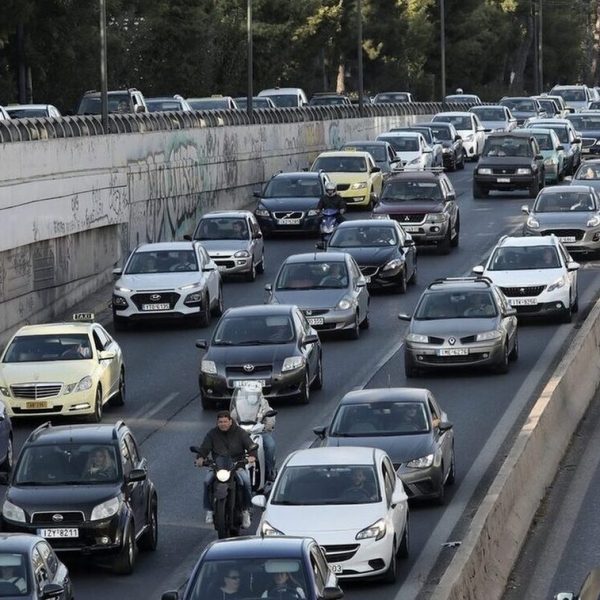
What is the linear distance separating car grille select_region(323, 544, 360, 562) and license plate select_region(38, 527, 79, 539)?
8.45 feet

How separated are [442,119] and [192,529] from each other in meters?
51.5

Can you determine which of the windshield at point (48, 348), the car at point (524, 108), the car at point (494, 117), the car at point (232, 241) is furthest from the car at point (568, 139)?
the windshield at point (48, 348)

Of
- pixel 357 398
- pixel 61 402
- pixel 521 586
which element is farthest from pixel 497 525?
pixel 61 402

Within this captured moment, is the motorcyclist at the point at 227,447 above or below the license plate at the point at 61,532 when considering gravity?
above

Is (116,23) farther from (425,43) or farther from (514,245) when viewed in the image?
(514,245)

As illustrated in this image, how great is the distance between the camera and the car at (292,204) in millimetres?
51094

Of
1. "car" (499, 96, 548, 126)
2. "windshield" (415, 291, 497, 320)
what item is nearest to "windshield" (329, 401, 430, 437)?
"windshield" (415, 291, 497, 320)

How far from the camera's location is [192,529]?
75.6 ft

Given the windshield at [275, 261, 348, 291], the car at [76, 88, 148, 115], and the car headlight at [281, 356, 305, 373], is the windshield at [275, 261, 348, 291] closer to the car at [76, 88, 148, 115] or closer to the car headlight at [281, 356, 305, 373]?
the car headlight at [281, 356, 305, 373]

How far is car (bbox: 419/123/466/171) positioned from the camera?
229ft

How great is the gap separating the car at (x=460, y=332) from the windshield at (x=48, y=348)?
17.6ft

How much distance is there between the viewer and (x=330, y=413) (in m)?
30.0

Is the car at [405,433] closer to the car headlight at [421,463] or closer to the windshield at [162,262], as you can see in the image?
the car headlight at [421,463]

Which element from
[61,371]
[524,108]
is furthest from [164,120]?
[524,108]
